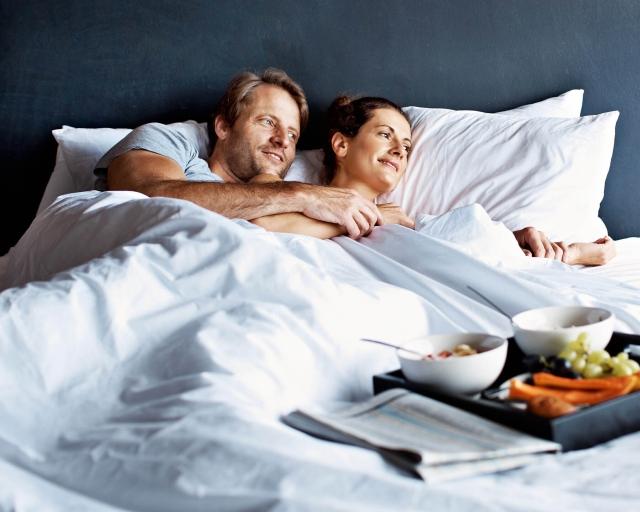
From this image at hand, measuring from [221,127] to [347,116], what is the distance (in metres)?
0.39

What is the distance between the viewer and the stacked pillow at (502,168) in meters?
2.43

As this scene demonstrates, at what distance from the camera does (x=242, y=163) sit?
2.53 metres

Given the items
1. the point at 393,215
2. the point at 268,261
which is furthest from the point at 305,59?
the point at 268,261

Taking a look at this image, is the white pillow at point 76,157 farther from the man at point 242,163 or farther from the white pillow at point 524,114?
the white pillow at point 524,114

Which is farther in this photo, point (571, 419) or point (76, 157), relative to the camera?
point (76, 157)

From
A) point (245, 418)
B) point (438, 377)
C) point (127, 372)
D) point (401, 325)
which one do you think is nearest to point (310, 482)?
point (245, 418)

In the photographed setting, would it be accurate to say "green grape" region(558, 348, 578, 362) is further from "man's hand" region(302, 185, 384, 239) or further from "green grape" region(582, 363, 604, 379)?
"man's hand" region(302, 185, 384, 239)

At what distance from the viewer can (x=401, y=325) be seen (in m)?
1.31

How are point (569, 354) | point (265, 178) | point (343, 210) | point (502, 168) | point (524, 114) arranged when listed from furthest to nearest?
point (524, 114)
point (502, 168)
point (265, 178)
point (343, 210)
point (569, 354)

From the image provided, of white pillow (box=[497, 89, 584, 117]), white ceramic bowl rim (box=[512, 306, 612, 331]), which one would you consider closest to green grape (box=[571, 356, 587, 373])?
white ceramic bowl rim (box=[512, 306, 612, 331])

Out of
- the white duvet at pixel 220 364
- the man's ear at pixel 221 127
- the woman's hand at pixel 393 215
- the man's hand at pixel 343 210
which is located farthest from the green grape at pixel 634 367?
the man's ear at pixel 221 127

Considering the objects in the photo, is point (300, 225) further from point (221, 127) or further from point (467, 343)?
point (467, 343)

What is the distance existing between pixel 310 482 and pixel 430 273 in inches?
33.0

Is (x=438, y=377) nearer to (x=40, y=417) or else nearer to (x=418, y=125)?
(x=40, y=417)
